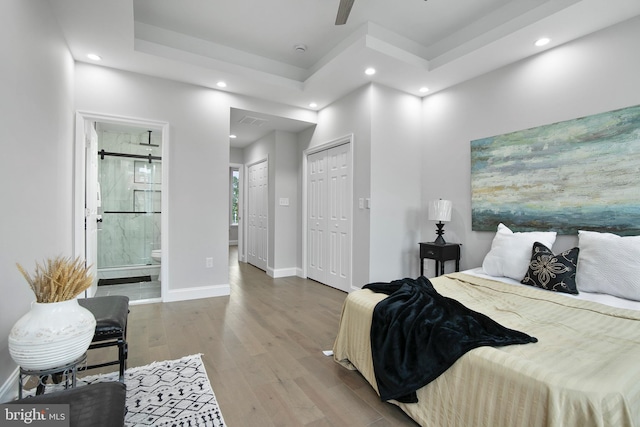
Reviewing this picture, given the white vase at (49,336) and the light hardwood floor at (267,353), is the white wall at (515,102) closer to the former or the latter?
the light hardwood floor at (267,353)

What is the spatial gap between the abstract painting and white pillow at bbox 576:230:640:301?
390 mm

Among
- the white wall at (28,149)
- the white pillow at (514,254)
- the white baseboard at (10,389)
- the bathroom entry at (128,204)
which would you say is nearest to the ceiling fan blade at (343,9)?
the white wall at (28,149)

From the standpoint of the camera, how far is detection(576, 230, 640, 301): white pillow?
6.74ft

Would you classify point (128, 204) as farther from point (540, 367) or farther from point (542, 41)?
point (542, 41)

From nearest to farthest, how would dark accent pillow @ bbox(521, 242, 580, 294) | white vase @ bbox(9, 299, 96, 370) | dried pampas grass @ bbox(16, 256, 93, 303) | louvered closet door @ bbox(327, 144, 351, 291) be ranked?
white vase @ bbox(9, 299, 96, 370) → dried pampas grass @ bbox(16, 256, 93, 303) → dark accent pillow @ bbox(521, 242, 580, 294) → louvered closet door @ bbox(327, 144, 351, 291)

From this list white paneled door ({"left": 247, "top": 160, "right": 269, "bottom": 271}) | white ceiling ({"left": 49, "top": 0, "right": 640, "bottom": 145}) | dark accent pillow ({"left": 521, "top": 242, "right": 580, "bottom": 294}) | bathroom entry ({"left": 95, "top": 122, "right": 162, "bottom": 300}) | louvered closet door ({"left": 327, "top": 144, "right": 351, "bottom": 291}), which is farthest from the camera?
white paneled door ({"left": 247, "top": 160, "right": 269, "bottom": 271})

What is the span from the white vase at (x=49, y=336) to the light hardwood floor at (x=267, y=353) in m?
0.84

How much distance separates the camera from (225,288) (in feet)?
13.1

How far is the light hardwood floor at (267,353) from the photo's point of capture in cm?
167

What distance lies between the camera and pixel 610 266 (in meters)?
2.15

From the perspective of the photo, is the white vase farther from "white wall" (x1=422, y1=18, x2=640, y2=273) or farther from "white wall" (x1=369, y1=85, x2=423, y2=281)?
"white wall" (x1=422, y1=18, x2=640, y2=273)

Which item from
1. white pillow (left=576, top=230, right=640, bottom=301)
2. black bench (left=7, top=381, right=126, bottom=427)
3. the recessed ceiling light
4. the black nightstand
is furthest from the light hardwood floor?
the recessed ceiling light

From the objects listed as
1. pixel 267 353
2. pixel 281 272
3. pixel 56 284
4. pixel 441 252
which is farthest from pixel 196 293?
pixel 441 252

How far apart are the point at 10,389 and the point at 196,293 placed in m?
2.10
